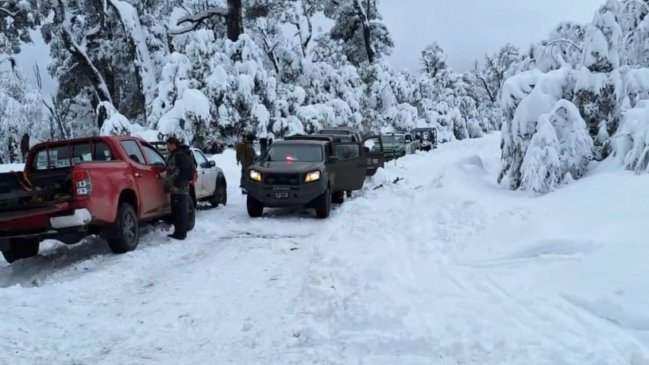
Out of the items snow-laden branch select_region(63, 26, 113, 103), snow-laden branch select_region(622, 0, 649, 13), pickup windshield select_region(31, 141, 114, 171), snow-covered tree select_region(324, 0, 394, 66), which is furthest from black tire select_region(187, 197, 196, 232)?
snow-covered tree select_region(324, 0, 394, 66)

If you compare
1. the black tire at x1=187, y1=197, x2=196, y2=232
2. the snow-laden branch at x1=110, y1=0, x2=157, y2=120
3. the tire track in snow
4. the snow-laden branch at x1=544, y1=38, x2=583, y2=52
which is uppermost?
the snow-laden branch at x1=110, y1=0, x2=157, y2=120

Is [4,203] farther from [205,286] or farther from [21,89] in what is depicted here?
[21,89]

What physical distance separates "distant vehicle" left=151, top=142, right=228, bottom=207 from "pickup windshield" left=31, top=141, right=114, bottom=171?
371 cm

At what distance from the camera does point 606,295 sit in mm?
5598

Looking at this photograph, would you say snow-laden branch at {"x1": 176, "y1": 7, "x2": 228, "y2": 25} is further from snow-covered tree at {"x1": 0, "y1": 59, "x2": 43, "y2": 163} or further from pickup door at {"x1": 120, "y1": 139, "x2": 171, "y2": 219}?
pickup door at {"x1": 120, "y1": 139, "x2": 171, "y2": 219}

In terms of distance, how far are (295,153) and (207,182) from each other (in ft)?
7.13

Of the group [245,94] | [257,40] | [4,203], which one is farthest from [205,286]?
[257,40]

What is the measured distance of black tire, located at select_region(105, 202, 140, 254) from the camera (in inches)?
341

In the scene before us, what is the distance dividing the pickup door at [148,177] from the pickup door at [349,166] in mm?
4812

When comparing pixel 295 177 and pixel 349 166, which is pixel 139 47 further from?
pixel 295 177

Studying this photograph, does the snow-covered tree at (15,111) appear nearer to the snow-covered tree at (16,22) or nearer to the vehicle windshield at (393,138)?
the snow-covered tree at (16,22)

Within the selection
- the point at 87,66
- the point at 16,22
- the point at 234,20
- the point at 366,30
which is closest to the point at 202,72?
the point at 234,20

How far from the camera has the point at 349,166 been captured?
15.4 meters

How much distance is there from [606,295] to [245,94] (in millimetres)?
20712
